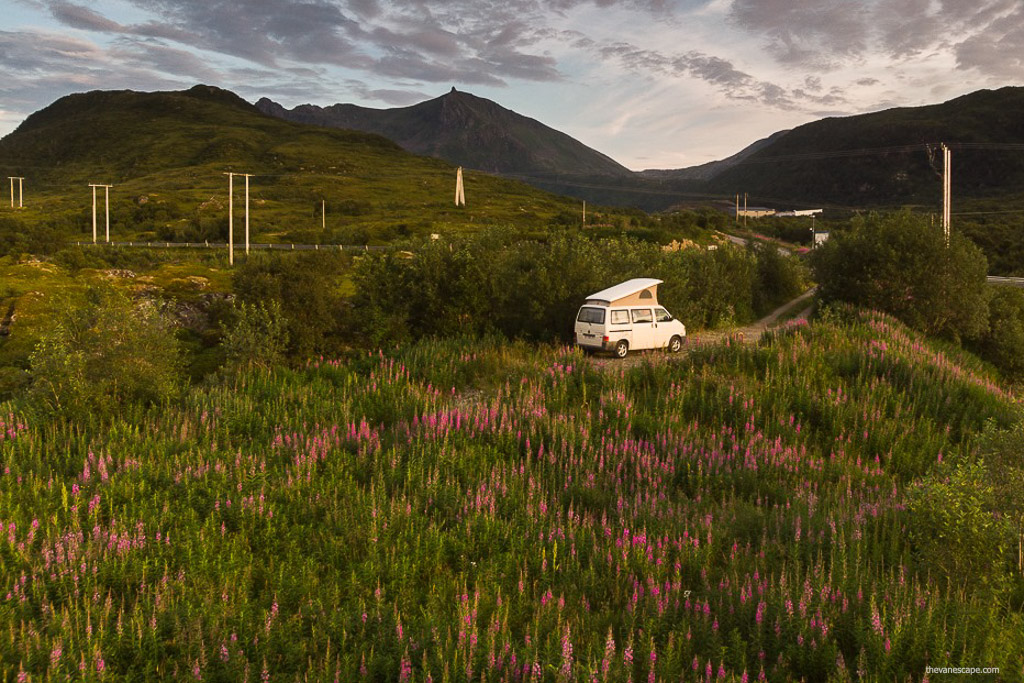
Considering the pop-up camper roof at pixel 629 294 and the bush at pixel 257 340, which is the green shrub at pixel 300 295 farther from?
the pop-up camper roof at pixel 629 294

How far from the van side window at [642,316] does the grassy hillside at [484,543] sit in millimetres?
7338

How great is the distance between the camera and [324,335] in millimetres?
20328

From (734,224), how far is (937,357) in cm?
11256

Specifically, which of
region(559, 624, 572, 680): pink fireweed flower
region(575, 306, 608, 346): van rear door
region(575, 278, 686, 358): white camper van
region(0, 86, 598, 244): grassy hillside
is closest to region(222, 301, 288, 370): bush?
region(575, 306, 608, 346): van rear door

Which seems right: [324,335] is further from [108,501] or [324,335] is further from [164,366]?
[108,501]

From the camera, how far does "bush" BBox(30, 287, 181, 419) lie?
1013 cm

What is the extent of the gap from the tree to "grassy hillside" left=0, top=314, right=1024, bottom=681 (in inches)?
603

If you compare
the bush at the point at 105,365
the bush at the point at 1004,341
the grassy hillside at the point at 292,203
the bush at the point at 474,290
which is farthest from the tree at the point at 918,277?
the grassy hillside at the point at 292,203

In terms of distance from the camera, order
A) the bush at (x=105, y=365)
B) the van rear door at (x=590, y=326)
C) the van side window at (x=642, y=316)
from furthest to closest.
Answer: the van side window at (x=642, y=316) → the van rear door at (x=590, y=326) → the bush at (x=105, y=365)

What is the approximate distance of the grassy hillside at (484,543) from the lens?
4.63m

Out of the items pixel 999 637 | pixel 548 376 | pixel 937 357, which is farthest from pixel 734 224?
pixel 999 637

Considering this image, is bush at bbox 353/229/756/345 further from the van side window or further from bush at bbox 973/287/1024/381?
bush at bbox 973/287/1024/381

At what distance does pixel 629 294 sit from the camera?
19875mm

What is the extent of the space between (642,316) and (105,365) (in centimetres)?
1471
